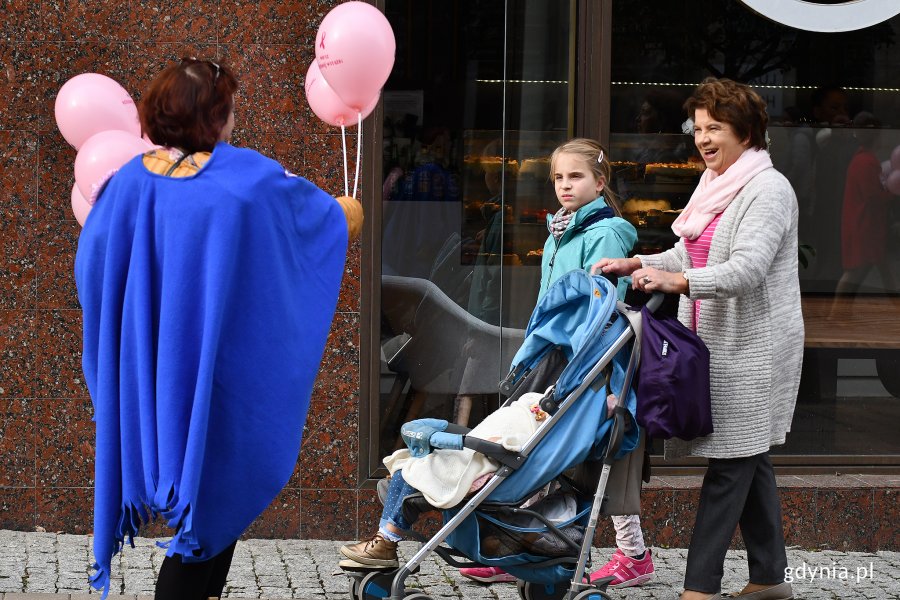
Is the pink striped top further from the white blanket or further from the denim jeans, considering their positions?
A: the denim jeans

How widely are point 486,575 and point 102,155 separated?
93.0 inches

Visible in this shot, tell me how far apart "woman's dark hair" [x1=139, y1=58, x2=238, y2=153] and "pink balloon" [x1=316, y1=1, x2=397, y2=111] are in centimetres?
87

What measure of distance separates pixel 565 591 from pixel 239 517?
4.13 ft

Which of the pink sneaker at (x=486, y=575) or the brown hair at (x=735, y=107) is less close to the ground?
the brown hair at (x=735, y=107)

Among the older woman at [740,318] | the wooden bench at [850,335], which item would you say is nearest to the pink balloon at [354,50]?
the older woman at [740,318]

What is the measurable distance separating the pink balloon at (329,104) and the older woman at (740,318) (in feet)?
3.71

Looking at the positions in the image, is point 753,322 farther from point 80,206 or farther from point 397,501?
point 80,206

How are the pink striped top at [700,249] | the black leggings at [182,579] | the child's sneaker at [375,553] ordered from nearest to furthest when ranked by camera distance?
1. the black leggings at [182,579]
2. the child's sneaker at [375,553]
3. the pink striped top at [700,249]

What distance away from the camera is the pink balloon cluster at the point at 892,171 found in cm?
646

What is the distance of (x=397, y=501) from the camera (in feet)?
13.8

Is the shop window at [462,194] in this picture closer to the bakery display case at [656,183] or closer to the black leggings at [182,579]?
the bakery display case at [656,183]

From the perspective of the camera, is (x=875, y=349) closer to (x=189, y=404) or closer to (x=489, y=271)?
(x=489, y=271)

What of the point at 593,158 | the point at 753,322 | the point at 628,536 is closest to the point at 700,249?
the point at 753,322

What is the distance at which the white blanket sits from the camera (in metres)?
4.02
